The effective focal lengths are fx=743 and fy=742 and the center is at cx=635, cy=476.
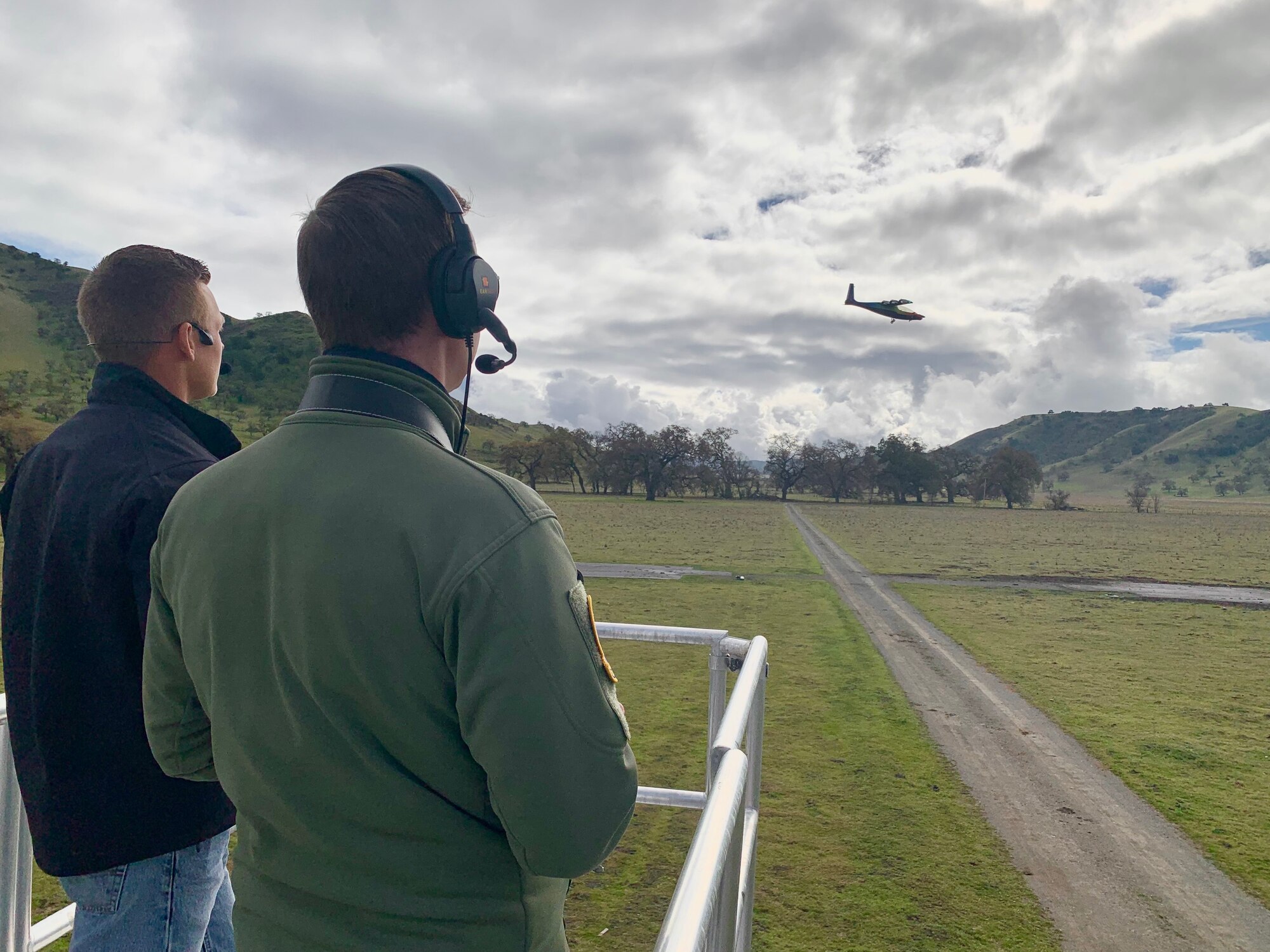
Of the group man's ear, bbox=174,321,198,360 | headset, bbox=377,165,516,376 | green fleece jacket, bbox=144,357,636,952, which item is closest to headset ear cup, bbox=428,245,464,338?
headset, bbox=377,165,516,376

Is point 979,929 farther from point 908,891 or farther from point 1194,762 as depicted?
point 1194,762

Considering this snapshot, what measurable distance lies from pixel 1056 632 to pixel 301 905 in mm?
14330

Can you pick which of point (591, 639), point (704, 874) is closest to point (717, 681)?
point (704, 874)

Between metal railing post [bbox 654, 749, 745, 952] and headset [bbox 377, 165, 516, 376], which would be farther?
headset [bbox 377, 165, 516, 376]

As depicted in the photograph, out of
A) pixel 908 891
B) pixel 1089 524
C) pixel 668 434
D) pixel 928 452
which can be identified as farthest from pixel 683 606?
pixel 928 452

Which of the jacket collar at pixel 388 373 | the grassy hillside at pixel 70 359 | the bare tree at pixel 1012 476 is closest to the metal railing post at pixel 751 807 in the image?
the jacket collar at pixel 388 373

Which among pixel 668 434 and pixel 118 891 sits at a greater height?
pixel 668 434

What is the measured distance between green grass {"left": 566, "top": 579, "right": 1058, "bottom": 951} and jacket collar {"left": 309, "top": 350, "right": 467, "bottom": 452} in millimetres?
→ 3631

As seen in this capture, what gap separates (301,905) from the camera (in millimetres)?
1128

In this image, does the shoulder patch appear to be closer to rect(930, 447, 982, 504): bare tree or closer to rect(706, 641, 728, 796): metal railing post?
rect(706, 641, 728, 796): metal railing post

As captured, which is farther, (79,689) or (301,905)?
(79,689)

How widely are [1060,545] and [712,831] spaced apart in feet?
121

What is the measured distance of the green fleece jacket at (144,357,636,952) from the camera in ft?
3.30

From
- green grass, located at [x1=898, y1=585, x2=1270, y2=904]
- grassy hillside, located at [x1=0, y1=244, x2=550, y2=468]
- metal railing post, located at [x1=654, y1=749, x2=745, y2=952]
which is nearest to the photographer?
metal railing post, located at [x1=654, y1=749, x2=745, y2=952]
